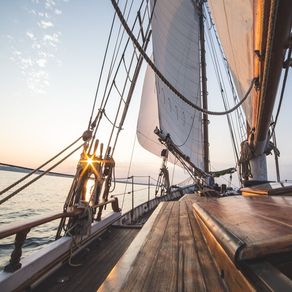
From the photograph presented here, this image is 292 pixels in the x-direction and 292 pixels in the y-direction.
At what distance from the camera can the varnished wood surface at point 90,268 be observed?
213cm

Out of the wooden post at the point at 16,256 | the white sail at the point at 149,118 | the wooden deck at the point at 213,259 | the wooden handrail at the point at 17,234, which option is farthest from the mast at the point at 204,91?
the wooden post at the point at 16,256

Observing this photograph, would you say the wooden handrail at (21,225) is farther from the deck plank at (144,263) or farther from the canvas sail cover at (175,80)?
the canvas sail cover at (175,80)

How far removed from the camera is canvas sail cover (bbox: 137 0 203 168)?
9102mm

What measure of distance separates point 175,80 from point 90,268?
950cm

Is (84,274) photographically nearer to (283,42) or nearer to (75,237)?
(75,237)

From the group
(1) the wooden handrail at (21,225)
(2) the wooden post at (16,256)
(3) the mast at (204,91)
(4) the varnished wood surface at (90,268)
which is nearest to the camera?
(1) the wooden handrail at (21,225)

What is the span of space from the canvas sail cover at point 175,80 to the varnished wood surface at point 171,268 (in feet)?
23.0

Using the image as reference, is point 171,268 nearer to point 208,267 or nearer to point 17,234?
point 208,267

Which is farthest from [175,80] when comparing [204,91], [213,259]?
[213,259]

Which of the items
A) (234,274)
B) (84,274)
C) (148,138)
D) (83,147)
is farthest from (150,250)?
(148,138)

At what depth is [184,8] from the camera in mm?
11453

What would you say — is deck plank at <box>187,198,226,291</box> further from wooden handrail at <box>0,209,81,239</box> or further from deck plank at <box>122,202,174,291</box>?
wooden handrail at <box>0,209,81,239</box>

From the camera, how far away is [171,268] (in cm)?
114

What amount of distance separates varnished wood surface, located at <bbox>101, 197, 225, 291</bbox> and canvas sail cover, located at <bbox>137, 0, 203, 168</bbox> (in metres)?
7.00
